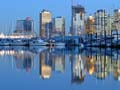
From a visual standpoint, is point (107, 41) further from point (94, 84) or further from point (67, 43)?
point (94, 84)

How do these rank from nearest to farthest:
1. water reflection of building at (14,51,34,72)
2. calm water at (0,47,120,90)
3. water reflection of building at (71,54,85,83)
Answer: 1. calm water at (0,47,120,90)
2. water reflection of building at (71,54,85,83)
3. water reflection of building at (14,51,34,72)

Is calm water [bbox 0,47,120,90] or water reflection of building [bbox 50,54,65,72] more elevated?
calm water [bbox 0,47,120,90]

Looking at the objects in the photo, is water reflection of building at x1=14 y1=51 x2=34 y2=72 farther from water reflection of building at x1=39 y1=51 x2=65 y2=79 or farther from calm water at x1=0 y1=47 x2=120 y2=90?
water reflection of building at x1=39 y1=51 x2=65 y2=79

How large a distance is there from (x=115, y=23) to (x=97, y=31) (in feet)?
75.1

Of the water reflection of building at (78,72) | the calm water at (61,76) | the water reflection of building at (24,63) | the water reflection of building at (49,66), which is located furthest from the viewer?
the water reflection of building at (24,63)

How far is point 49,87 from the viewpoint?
19.5 meters

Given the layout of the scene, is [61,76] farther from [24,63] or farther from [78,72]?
[24,63]

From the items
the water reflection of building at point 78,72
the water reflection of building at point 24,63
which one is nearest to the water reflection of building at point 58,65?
the water reflection of building at point 78,72

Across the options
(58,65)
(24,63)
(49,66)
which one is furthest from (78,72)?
(24,63)

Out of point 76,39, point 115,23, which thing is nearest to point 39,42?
point 76,39

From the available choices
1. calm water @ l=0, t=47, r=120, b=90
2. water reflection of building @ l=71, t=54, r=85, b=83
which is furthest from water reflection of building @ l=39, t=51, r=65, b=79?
water reflection of building @ l=71, t=54, r=85, b=83

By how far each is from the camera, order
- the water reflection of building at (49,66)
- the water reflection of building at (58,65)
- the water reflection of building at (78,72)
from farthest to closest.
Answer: the water reflection of building at (58,65) < the water reflection of building at (49,66) < the water reflection of building at (78,72)

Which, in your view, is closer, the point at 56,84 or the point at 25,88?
the point at 25,88

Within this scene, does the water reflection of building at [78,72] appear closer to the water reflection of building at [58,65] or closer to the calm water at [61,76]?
the calm water at [61,76]
